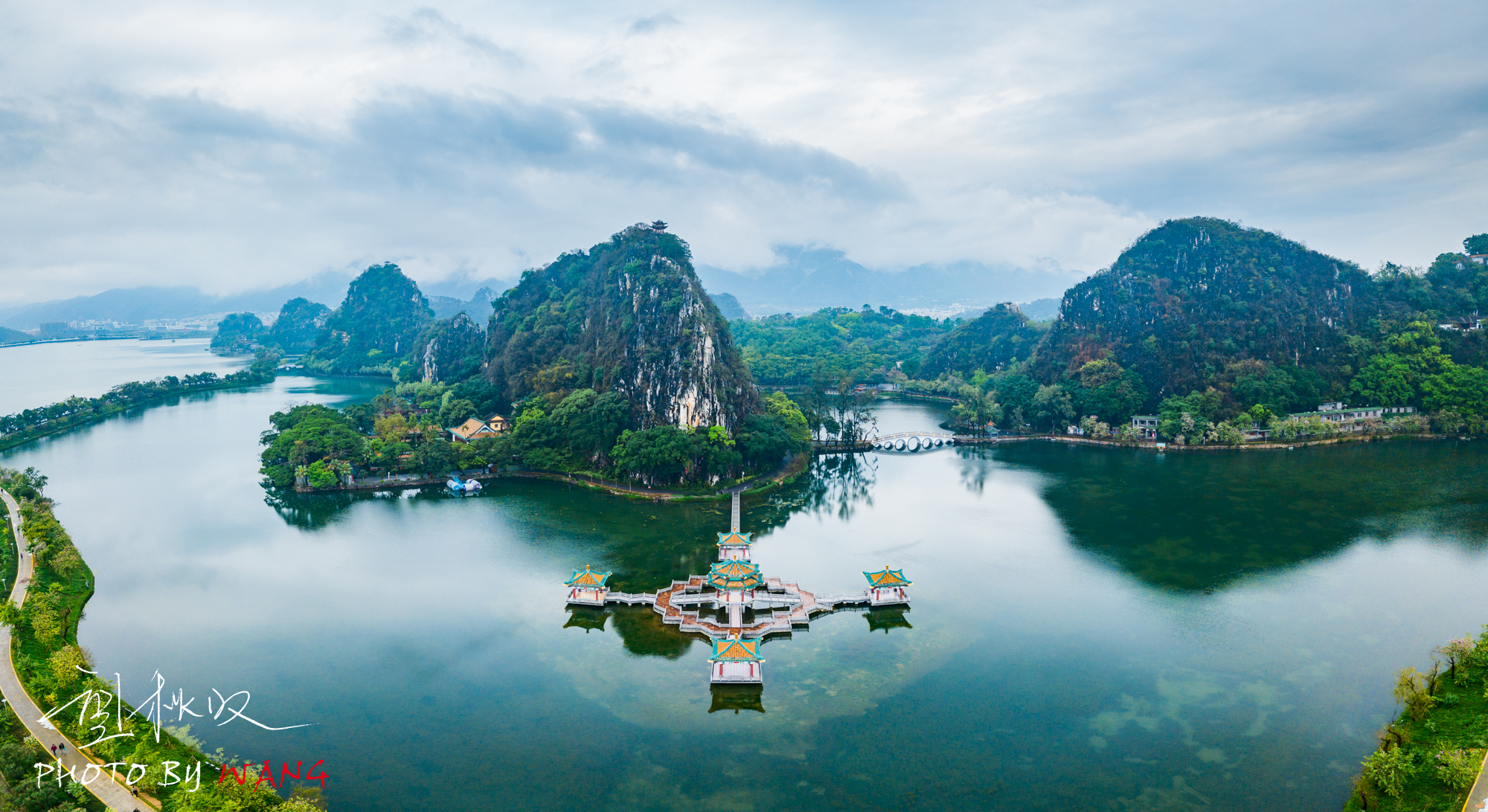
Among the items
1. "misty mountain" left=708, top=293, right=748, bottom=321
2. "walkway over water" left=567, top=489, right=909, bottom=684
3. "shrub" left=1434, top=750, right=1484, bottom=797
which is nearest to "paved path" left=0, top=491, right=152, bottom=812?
"walkway over water" left=567, top=489, right=909, bottom=684

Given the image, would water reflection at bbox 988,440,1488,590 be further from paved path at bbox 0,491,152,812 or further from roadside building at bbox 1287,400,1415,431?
paved path at bbox 0,491,152,812

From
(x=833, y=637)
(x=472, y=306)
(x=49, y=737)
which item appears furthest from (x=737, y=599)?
(x=472, y=306)

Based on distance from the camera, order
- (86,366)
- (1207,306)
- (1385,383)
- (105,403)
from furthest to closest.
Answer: (86,366)
(105,403)
(1207,306)
(1385,383)

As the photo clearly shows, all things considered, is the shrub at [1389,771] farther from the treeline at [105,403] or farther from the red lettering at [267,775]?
the treeline at [105,403]

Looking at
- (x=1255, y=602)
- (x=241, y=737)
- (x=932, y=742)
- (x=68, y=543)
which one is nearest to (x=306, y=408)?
(x=68, y=543)

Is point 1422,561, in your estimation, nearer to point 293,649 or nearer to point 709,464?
point 709,464

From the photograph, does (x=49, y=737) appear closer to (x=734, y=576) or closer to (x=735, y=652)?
(x=735, y=652)

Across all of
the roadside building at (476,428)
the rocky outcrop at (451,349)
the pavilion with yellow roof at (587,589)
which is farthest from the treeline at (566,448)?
the rocky outcrop at (451,349)
